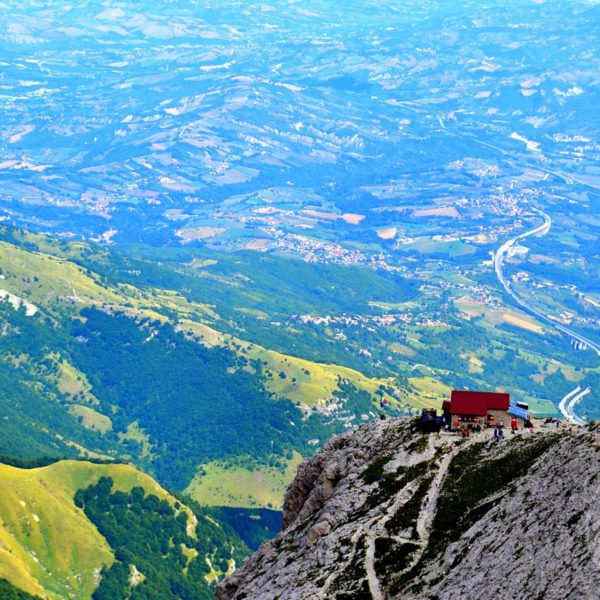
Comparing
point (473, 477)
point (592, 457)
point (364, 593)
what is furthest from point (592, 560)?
point (473, 477)

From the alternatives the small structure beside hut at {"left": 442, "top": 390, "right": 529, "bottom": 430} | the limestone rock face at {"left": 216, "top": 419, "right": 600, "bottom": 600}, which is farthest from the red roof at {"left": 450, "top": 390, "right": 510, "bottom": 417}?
the limestone rock face at {"left": 216, "top": 419, "right": 600, "bottom": 600}

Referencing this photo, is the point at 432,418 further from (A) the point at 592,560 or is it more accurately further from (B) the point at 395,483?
(A) the point at 592,560

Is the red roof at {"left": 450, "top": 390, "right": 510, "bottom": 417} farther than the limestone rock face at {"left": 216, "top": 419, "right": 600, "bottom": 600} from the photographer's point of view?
Yes

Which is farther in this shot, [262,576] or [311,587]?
[262,576]

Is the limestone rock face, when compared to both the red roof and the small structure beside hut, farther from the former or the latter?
the red roof

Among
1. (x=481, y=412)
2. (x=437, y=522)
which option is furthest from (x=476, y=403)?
(x=437, y=522)

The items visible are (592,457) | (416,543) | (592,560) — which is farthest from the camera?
(416,543)

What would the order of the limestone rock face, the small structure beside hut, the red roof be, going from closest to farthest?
1. the limestone rock face
2. the small structure beside hut
3. the red roof

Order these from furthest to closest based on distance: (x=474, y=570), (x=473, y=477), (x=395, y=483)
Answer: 1. (x=395, y=483)
2. (x=473, y=477)
3. (x=474, y=570)
